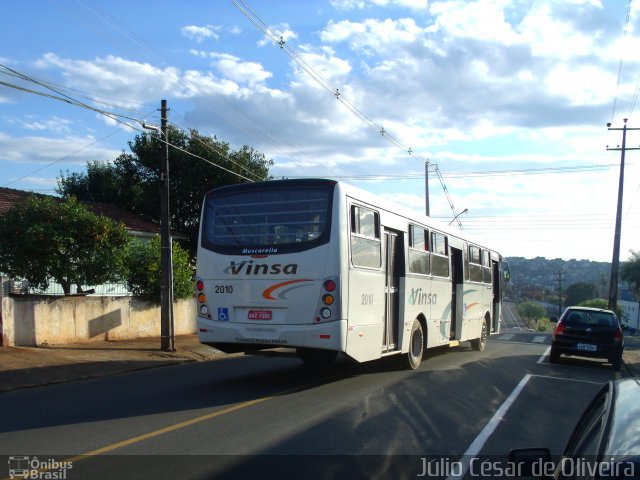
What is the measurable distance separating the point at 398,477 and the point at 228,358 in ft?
35.6

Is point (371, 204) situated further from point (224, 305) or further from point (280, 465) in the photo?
point (280, 465)

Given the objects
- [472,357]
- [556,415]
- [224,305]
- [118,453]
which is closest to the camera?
[118,453]

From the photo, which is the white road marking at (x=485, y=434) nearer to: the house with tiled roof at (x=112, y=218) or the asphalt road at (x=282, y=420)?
the asphalt road at (x=282, y=420)

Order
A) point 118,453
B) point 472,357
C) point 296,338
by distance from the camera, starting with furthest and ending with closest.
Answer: point 472,357, point 296,338, point 118,453

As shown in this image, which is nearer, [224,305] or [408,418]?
[408,418]

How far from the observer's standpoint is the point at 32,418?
8219mm

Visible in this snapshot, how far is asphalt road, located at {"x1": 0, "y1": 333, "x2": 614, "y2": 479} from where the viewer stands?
621 centimetres

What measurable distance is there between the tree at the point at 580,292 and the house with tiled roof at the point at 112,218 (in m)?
74.7

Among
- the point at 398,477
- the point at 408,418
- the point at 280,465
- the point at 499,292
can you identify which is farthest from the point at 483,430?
the point at 499,292

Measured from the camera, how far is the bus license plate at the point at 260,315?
10484 mm

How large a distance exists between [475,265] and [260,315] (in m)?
10.3

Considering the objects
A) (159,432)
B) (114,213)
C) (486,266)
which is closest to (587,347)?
(486,266)

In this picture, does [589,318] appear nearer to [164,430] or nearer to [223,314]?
[223,314]

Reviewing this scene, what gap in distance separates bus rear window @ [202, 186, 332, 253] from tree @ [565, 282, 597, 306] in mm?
86344
